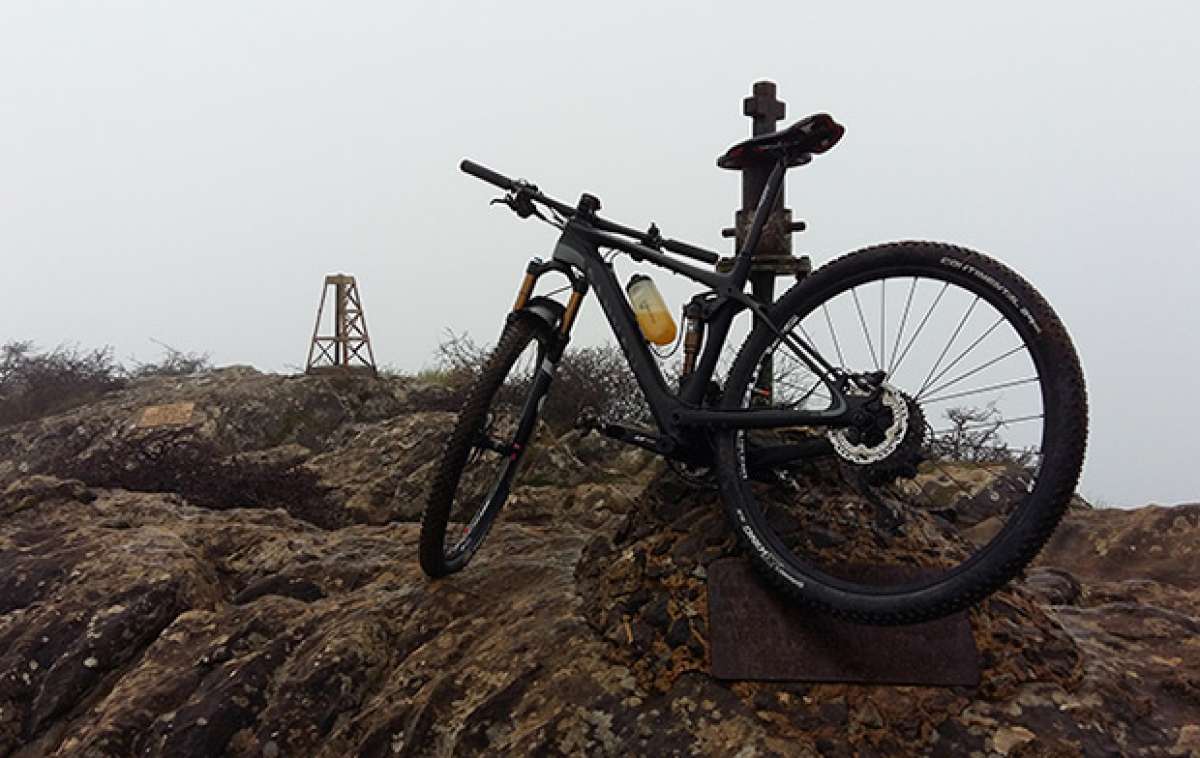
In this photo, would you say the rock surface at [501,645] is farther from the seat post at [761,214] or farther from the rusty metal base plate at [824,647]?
the seat post at [761,214]

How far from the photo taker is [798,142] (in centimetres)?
300

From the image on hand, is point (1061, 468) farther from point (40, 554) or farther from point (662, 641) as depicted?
point (40, 554)

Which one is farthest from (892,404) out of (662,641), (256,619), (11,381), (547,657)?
(11,381)

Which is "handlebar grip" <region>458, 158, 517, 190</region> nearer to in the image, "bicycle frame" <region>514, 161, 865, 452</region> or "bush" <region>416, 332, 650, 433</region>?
"bicycle frame" <region>514, 161, 865, 452</region>

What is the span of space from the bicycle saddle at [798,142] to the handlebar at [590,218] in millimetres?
451

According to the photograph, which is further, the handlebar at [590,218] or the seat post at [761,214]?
the handlebar at [590,218]

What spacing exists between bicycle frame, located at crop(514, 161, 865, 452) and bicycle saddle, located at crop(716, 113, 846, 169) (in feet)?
0.34

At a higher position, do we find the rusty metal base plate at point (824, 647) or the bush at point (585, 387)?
the bush at point (585, 387)

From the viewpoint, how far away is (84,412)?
9.72m

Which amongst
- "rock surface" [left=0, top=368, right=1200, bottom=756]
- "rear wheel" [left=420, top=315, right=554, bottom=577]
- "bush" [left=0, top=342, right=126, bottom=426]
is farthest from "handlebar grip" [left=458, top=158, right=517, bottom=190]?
"bush" [left=0, top=342, right=126, bottom=426]

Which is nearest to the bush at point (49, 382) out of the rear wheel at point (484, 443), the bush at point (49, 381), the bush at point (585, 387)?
the bush at point (49, 381)

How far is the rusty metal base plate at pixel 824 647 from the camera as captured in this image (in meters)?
2.53

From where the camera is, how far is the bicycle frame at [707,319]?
8.95 ft

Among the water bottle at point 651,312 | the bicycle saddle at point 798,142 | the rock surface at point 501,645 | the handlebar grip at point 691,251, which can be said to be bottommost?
the rock surface at point 501,645
